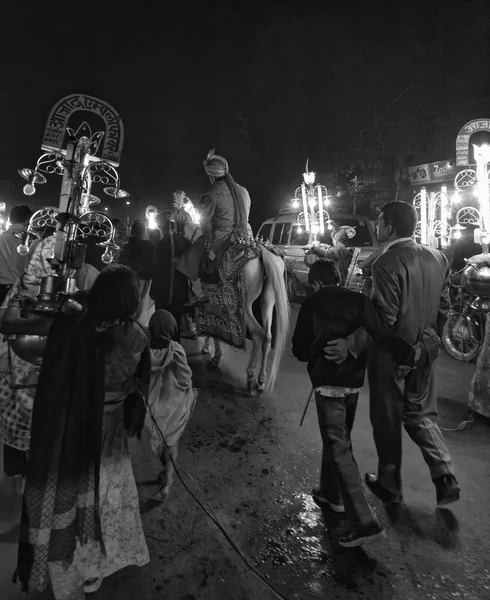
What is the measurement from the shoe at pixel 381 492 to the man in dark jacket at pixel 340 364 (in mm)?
407

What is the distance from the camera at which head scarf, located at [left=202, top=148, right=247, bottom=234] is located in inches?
193

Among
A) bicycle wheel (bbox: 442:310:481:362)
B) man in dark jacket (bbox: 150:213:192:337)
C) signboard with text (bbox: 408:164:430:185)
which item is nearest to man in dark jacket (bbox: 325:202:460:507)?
man in dark jacket (bbox: 150:213:192:337)

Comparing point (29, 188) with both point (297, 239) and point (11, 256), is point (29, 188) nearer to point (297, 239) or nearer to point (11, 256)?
point (11, 256)

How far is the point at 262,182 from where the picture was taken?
2164 centimetres

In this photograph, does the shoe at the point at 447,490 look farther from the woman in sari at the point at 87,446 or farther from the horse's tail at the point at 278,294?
the horse's tail at the point at 278,294

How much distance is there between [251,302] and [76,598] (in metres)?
3.47

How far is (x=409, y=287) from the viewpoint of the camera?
268cm

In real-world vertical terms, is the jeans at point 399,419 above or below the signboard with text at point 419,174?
below

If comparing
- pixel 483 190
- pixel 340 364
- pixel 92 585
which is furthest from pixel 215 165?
pixel 92 585

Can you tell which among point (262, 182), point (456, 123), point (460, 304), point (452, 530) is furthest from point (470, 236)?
point (262, 182)

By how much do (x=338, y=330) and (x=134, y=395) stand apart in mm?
1231

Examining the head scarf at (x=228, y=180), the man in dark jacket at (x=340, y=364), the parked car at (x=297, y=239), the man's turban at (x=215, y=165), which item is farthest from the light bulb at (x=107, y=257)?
the parked car at (x=297, y=239)

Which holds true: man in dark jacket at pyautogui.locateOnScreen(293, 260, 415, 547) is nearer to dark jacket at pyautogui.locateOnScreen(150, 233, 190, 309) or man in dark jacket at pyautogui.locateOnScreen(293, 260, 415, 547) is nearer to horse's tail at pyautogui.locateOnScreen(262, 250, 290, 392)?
horse's tail at pyautogui.locateOnScreen(262, 250, 290, 392)

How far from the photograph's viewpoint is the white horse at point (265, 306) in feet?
15.8
